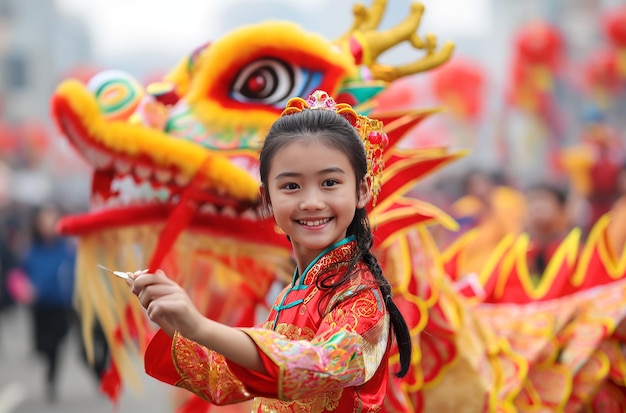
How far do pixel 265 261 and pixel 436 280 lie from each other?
54 cm

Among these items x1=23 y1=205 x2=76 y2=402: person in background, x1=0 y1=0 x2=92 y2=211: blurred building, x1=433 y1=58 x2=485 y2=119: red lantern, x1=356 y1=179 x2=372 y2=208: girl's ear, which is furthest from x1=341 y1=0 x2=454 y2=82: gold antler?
x1=0 y1=0 x2=92 y2=211: blurred building

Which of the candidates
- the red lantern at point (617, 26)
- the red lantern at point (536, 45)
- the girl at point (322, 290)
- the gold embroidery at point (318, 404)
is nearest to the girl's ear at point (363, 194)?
the girl at point (322, 290)

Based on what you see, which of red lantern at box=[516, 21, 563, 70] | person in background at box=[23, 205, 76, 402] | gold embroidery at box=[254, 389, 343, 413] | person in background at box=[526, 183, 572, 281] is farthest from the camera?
red lantern at box=[516, 21, 563, 70]

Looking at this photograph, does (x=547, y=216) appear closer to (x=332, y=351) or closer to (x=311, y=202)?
(x=311, y=202)

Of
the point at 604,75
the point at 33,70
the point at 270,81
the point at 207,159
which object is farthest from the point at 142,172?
the point at 33,70

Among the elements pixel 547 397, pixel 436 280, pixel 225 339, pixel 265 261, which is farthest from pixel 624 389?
pixel 225 339

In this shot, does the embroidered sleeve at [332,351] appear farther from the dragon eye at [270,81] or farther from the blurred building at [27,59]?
the blurred building at [27,59]

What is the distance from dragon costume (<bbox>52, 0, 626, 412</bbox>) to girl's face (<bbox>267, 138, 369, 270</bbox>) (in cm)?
92

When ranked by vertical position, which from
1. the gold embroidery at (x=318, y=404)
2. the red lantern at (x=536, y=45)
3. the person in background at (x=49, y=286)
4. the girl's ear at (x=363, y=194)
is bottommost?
the person in background at (x=49, y=286)

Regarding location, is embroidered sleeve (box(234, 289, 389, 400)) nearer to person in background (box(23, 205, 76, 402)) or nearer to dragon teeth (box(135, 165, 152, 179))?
dragon teeth (box(135, 165, 152, 179))

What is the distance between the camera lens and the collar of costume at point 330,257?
1.87 meters

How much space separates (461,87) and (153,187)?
Result: 10.3 m

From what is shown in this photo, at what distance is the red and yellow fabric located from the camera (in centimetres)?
159

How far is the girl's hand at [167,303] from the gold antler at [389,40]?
5.87 feet
